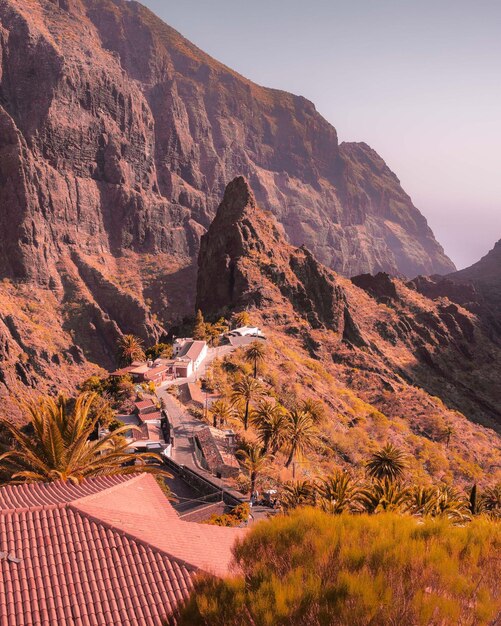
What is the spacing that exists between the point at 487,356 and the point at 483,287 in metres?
80.4

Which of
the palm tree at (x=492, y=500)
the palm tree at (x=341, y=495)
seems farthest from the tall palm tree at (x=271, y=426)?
the palm tree at (x=492, y=500)

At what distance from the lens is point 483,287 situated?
641 ft

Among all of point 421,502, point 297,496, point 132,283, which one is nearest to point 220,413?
point 297,496

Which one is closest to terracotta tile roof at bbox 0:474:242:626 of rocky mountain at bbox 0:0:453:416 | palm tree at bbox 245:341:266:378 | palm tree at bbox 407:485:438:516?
palm tree at bbox 407:485:438:516

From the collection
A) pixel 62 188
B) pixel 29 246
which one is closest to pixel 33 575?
pixel 29 246

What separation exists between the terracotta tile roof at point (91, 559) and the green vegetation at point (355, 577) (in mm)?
1614

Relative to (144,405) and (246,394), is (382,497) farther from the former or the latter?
(144,405)

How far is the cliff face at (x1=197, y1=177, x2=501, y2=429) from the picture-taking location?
90.5 metres

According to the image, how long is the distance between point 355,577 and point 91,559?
272 inches

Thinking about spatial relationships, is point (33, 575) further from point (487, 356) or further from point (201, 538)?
point (487, 356)

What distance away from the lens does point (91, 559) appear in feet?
40.4

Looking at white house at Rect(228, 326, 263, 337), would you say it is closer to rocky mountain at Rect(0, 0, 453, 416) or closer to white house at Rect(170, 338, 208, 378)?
white house at Rect(170, 338, 208, 378)

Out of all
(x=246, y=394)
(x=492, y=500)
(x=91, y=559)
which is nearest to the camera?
(x=91, y=559)

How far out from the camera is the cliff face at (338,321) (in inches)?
3563
